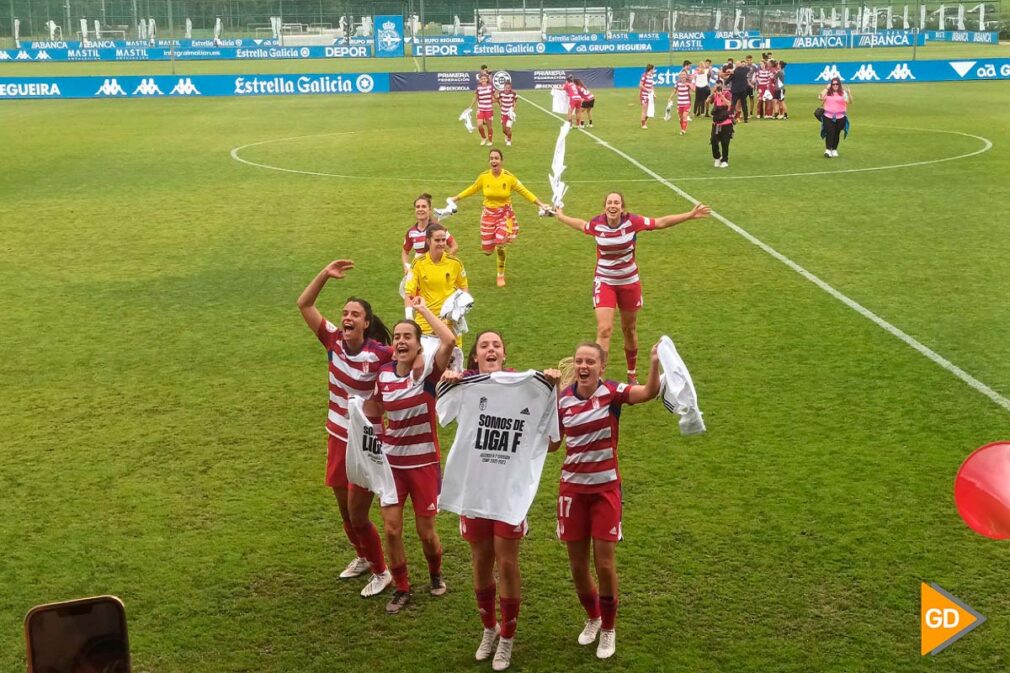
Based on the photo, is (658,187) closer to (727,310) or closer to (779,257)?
(779,257)

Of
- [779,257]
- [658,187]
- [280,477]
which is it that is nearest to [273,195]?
[658,187]

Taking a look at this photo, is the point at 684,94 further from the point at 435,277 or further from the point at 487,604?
the point at 487,604

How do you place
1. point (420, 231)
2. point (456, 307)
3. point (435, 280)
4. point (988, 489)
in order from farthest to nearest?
point (420, 231), point (435, 280), point (456, 307), point (988, 489)

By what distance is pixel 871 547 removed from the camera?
907cm

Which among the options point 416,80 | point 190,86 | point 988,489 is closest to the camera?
point 988,489

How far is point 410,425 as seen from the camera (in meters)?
7.92

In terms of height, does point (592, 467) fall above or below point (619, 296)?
above

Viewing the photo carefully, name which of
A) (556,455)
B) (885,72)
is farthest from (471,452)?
(885,72)

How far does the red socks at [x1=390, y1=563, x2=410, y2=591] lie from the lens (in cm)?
825

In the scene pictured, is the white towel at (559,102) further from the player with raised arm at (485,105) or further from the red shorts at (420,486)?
the red shorts at (420,486)

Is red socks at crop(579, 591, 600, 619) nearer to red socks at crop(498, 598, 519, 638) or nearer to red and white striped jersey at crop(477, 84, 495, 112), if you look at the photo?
red socks at crop(498, 598, 519, 638)

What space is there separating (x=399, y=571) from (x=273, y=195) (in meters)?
19.7

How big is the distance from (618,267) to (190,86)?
49864 mm

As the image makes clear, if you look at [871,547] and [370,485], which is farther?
[871,547]
